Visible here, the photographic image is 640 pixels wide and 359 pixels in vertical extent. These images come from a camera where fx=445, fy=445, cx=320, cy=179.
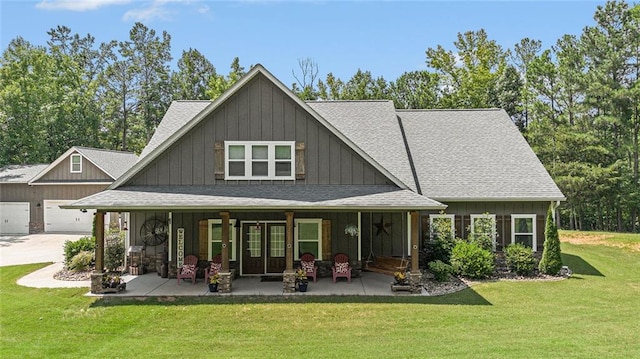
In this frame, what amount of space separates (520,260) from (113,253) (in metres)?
14.6

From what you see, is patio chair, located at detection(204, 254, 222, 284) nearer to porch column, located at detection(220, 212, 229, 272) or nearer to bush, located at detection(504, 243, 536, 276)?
porch column, located at detection(220, 212, 229, 272)

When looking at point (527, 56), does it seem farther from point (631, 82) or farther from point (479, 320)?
point (479, 320)

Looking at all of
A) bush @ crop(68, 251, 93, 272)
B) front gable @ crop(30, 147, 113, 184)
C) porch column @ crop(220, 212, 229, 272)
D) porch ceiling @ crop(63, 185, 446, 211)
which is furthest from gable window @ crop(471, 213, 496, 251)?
front gable @ crop(30, 147, 113, 184)

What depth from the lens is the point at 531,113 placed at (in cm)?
3831

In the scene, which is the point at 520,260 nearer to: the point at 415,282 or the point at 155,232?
the point at 415,282

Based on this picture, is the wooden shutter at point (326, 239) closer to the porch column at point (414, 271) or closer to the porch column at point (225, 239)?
the porch column at point (414, 271)

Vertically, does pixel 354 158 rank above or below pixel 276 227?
above

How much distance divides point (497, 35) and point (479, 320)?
111 feet

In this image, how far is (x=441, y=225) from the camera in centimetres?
1658

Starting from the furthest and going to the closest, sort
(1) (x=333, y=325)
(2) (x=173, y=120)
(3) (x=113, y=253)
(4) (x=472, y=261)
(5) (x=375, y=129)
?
(5) (x=375, y=129), (2) (x=173, y=120), (3) (x=113, y=253), (4) (x=472, y=261), (1) (x=333, y=325)

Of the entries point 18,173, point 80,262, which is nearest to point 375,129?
point 80,262

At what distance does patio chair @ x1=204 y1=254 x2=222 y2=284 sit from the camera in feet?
46.0

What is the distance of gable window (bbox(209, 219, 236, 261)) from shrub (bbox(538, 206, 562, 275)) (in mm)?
11002

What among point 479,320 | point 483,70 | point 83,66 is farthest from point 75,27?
point 479,320
